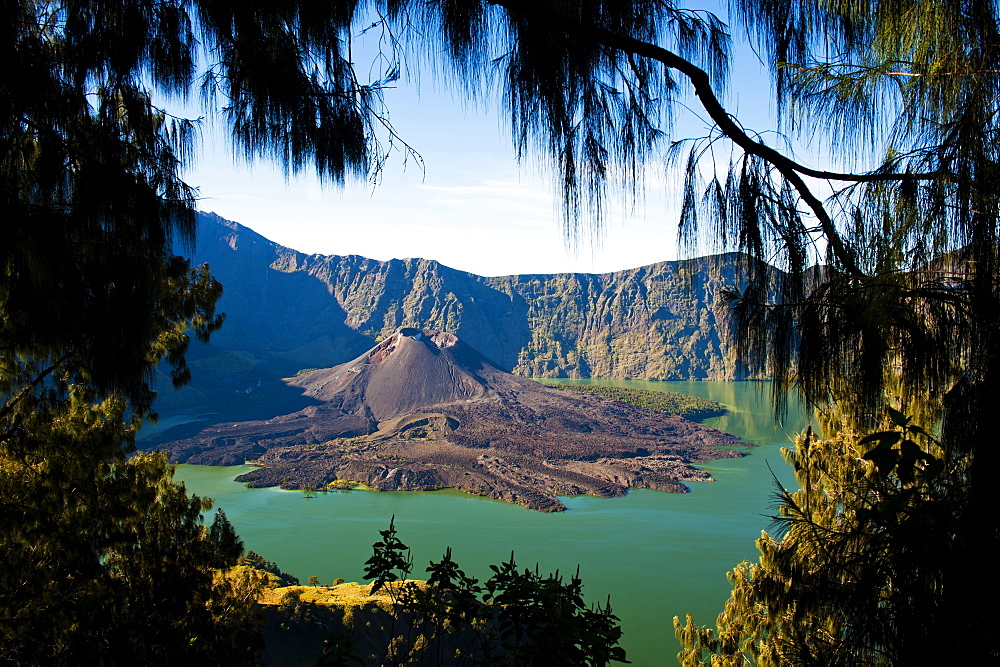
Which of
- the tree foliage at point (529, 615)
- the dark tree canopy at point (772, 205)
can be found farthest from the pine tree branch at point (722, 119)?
the tree foliage at point (529, 615)

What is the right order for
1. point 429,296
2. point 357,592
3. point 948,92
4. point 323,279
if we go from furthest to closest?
point 323,279 → point 429,296 → point 357,592 → point 948,92

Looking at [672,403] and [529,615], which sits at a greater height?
[529,615]

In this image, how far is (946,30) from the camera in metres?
1.33

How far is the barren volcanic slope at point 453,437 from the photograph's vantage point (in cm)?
2319

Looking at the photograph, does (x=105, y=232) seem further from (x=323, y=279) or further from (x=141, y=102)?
(x=323, y=279)

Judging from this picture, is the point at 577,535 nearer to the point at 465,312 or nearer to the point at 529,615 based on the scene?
the point at 529,615

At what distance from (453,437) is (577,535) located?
40.4 feet

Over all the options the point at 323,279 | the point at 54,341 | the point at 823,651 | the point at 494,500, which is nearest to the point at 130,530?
the point at 54,341

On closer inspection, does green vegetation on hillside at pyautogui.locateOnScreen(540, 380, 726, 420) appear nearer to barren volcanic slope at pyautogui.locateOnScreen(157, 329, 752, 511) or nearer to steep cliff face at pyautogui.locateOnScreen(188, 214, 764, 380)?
barren volcanic slope at pyautogui.locateOnScreen(157, 329, 752, 511)

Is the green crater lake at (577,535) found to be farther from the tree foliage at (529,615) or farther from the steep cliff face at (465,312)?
the steep cliff face at (465,312)

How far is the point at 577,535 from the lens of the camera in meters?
17.3

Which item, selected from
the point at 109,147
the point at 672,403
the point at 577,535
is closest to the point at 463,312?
the point at 672,403

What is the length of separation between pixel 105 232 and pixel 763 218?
5.84 ft

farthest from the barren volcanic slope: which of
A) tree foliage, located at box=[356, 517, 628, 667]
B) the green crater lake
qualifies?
tree foliage, located at box=[356, 517, 628, 667]
